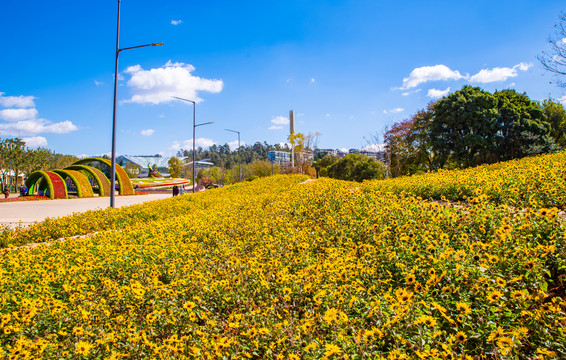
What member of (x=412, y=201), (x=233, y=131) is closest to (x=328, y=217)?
(x=412, y=201)

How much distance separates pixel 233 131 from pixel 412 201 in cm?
2769

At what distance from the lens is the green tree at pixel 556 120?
26.5 meters

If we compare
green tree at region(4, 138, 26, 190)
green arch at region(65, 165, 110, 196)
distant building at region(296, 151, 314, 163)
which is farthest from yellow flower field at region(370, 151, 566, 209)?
green tree at region(4, 138, 26, 190)

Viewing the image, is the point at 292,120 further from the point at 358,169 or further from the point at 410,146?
the point at 410,146

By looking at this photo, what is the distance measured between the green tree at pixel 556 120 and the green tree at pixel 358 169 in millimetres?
14105

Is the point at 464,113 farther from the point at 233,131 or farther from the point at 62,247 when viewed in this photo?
the point at 62,247

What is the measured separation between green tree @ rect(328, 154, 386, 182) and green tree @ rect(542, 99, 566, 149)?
1410 centimetres

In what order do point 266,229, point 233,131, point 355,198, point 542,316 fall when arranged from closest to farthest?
point 542,316 → point 266,229 → point 355,198 → point 233,131

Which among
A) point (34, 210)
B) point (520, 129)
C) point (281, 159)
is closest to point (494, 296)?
Answer: point (34, 210)

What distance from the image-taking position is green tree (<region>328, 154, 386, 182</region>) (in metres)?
28.5

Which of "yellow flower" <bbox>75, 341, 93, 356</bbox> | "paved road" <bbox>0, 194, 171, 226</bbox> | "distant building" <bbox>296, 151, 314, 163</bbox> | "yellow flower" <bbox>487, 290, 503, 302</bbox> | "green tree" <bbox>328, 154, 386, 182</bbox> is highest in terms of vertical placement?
"distant building" <bbox>296, 151, 314, 163</bbox>

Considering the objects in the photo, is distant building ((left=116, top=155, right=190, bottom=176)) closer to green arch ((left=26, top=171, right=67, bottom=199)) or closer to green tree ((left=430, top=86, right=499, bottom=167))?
green arch ((left=26, top=171, right=67, bottom=199))

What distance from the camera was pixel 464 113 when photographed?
2233 centimetres

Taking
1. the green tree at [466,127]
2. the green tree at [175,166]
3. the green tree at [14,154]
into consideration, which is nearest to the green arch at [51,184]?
the green tree at [14,154]
